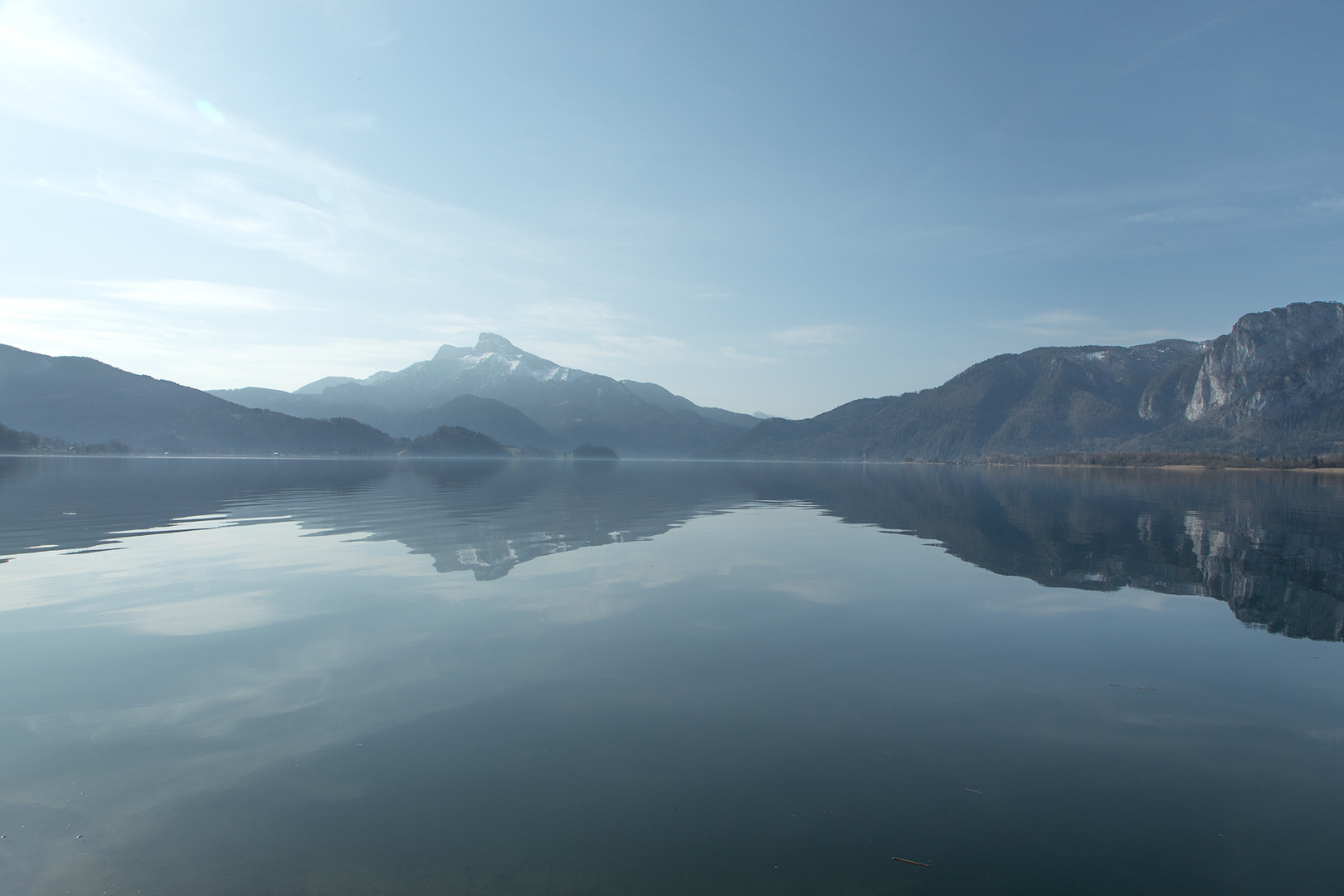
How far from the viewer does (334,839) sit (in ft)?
22.3

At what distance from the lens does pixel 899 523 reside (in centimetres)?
3838

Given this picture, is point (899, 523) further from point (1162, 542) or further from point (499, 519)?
point (499, 519)

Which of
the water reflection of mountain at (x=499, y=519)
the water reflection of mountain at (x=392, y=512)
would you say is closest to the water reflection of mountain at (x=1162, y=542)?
the water reflection of mountain at (x=499, y=519)

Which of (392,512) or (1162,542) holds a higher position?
(392,512)

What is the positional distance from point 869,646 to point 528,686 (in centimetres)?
748

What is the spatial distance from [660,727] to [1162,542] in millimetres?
32145

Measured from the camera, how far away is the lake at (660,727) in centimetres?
659

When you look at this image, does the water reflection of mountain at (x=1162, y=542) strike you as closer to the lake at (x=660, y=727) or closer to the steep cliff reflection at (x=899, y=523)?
the steep cliff reflection at (x=899, y=523)

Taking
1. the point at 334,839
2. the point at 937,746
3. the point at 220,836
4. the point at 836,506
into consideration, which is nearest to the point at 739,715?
the point at 937,746

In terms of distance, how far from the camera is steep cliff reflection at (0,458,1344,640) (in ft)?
71.2

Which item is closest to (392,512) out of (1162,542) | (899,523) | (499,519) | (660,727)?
(499,519)

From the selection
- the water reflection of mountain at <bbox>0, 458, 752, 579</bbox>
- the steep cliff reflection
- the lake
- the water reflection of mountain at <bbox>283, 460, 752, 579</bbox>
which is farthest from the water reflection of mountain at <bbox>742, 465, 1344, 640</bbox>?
the water reflection of mountain at <bbox>0, 458, 752, 579</bbox>

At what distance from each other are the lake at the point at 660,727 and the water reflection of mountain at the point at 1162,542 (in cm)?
37

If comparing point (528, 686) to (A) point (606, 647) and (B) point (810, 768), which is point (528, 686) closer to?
(A) point (606, 647)
